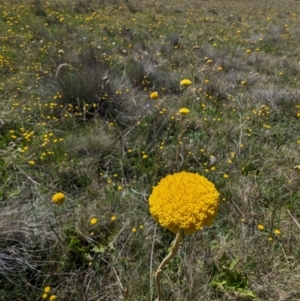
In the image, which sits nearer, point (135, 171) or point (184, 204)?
point (184, 204)

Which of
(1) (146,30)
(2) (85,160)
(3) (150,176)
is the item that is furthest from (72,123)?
(1) (146,30)

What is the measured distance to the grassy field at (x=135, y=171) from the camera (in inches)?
76.5

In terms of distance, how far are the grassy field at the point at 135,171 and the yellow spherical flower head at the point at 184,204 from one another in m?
0.95

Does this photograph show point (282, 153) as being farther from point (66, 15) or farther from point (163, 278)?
point (66, 15)

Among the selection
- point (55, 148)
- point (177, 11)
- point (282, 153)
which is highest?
point (55, 148)

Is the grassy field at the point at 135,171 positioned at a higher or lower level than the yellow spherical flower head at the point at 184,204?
lower

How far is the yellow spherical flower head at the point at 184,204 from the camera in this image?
105cm

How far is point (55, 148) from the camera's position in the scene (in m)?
2.88

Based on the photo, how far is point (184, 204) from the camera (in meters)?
1.07

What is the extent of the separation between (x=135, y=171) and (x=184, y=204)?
5.89 feet

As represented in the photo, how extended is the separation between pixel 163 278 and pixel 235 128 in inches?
80.0

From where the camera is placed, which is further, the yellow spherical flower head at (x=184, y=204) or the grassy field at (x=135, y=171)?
the grassy field at (x=135, y=171)

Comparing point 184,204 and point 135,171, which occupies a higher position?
point 184,204

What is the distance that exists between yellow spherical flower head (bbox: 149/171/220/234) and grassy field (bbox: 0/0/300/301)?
3.13 feet
